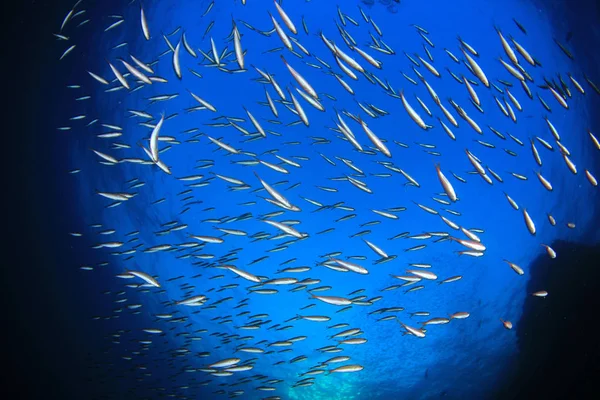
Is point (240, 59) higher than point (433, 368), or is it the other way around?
point (240, 59)

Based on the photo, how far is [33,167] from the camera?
50.8 ft

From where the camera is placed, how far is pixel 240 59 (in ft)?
14.6

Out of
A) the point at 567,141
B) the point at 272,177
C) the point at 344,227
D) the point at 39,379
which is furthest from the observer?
the point at 39,379

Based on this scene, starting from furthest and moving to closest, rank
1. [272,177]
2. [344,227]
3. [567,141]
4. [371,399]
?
[371,399] < [344,227] < [272,177] < [567,141]

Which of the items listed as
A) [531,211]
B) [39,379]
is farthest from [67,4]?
[39,379]

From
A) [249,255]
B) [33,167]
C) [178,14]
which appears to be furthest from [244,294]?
[178,14]

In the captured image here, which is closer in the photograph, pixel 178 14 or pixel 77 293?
pixel 178 14

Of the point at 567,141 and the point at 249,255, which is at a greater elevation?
the point at 567,141

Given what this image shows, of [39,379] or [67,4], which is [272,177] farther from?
[39,379]

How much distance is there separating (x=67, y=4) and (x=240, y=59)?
35.4ft

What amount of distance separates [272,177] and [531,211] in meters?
13.8

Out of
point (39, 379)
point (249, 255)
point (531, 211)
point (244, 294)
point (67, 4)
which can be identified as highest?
point (67, 4)

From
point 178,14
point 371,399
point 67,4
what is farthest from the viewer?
point 371,399

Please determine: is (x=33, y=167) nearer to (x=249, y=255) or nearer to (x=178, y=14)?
(x=178, y=14)
